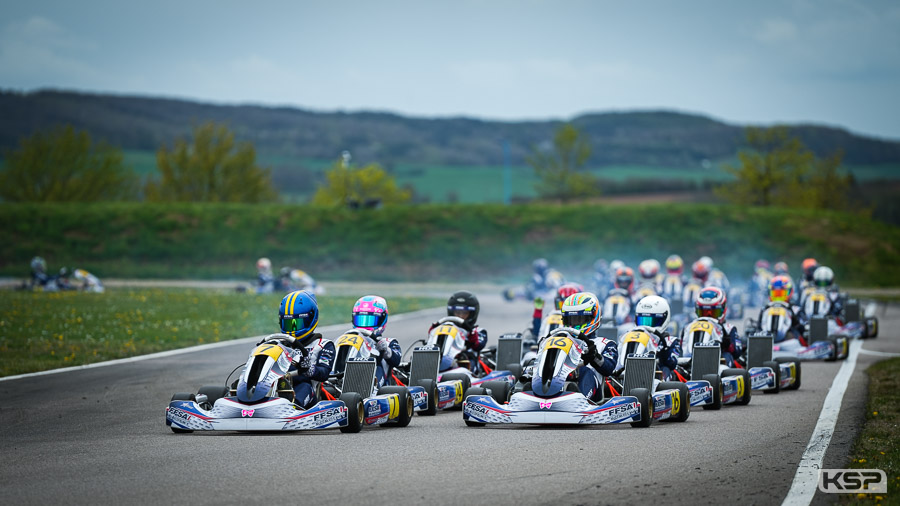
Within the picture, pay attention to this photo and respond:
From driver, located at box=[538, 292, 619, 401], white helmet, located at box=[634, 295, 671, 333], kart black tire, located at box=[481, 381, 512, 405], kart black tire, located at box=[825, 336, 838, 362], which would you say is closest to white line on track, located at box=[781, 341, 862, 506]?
white helmet, located at box=[634, 295, 671, 333]

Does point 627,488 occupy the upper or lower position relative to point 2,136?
lower

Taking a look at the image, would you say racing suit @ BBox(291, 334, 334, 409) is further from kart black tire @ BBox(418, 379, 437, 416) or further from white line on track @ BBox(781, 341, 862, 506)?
white line on track @ BBox(781, 341, 862, 506)

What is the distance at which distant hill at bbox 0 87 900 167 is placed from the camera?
133000mm

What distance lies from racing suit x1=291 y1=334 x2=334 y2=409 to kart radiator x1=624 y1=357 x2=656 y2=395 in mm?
3308

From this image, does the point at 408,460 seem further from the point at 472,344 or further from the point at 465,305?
the point at 465,305

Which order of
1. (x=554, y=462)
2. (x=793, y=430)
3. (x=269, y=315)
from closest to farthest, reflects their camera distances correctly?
(x=554, y=462), (x=793, y=430), (x=269, y=315)

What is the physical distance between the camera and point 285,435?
10.5 meters

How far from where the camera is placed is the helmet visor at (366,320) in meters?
12.6

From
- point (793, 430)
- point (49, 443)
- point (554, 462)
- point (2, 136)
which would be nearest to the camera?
point (554, 462)

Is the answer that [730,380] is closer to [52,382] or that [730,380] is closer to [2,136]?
[52,382]

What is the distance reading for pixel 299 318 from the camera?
1132cm

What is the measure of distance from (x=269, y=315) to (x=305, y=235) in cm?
3498

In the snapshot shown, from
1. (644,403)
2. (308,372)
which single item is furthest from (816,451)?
(308,372)

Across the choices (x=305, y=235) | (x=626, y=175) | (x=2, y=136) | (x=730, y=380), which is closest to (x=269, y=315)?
(x=730, y=380)
